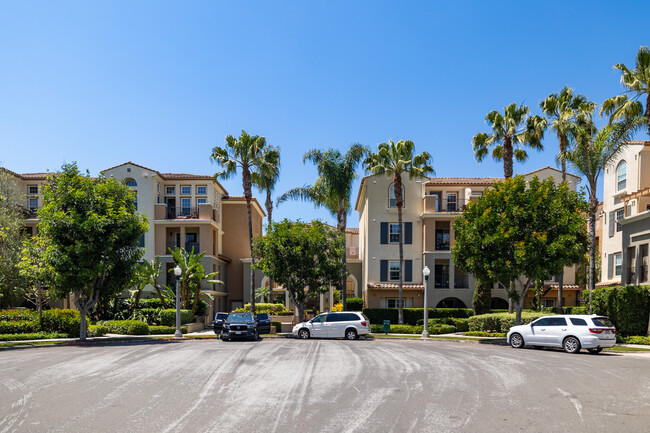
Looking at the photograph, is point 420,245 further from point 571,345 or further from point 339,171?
point 571,345

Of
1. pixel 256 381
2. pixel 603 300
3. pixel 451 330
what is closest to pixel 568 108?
pixel 603 300

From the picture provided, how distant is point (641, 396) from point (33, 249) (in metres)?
26.7

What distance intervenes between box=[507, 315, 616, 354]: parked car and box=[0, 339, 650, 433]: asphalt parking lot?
74.0 inches

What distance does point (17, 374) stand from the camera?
1481 centimetres

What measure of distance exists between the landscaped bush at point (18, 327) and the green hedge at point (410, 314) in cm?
2134

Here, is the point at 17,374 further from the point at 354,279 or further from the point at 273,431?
the point at 354,279

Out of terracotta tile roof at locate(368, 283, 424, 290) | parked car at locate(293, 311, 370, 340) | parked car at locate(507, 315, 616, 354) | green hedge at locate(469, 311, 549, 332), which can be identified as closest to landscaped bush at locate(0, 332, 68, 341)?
parked car at locate(293, 311, 370, 340)

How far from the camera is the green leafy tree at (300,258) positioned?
1320 inches

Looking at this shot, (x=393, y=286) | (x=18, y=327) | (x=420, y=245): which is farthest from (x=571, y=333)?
(x=18, y=327)

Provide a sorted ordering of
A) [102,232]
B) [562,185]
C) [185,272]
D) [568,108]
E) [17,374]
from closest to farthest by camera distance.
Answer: [17,374] → [102,232] → [562,185] → [568,108] → [185,272]

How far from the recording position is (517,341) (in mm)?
24000

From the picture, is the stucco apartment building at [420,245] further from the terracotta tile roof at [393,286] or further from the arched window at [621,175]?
the arched window at [621,175]

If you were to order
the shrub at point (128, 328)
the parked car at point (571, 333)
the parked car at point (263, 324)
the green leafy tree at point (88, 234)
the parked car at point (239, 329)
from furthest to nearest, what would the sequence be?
the parked car at point (263, 324) → the shrub at point (128, 328) → the parked car at point (239, 329) → the green leafy tree at point (88, 234) → the parked car at point (571, 333)

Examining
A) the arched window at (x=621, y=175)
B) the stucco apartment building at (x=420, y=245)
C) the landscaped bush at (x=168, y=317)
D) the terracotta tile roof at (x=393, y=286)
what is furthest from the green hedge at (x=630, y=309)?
the landscaped bush at (x=168, y=317)
